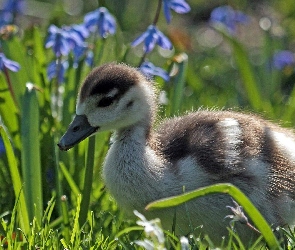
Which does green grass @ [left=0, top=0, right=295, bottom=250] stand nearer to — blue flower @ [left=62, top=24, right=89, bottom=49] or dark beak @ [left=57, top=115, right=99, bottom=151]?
blue flower @ [left=62, top=24, right=89, bottom=49]

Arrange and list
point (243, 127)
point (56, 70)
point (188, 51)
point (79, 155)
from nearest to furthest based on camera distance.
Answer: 1. point (243, 127)
2. point (79, 155)
3. point (56, 70)
4. point (188, 51)

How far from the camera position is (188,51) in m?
7.15

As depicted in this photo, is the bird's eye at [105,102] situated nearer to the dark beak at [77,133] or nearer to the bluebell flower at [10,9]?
the dark beak at [77,133]

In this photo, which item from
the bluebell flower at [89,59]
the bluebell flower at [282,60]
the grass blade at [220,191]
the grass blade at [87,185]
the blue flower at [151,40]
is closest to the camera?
the grass blade at [220,191]

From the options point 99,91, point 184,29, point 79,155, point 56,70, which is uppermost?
point 99,91

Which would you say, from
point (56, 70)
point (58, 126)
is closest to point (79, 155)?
point (58, 126)

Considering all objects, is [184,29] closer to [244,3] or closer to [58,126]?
[244,3]

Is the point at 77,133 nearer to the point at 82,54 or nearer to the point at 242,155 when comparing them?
the point at 242,155

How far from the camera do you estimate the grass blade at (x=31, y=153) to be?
151 inches

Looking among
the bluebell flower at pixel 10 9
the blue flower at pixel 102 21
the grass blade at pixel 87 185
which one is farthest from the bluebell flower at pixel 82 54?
the grass blade at pixel 87 185

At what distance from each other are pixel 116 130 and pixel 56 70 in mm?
857

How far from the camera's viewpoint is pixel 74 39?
4629mm

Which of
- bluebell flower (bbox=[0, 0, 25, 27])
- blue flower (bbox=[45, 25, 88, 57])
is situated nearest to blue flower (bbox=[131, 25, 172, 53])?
blue flower (bbox=[45, 25, 88, 57])

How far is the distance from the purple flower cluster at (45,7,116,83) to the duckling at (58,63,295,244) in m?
0.85
